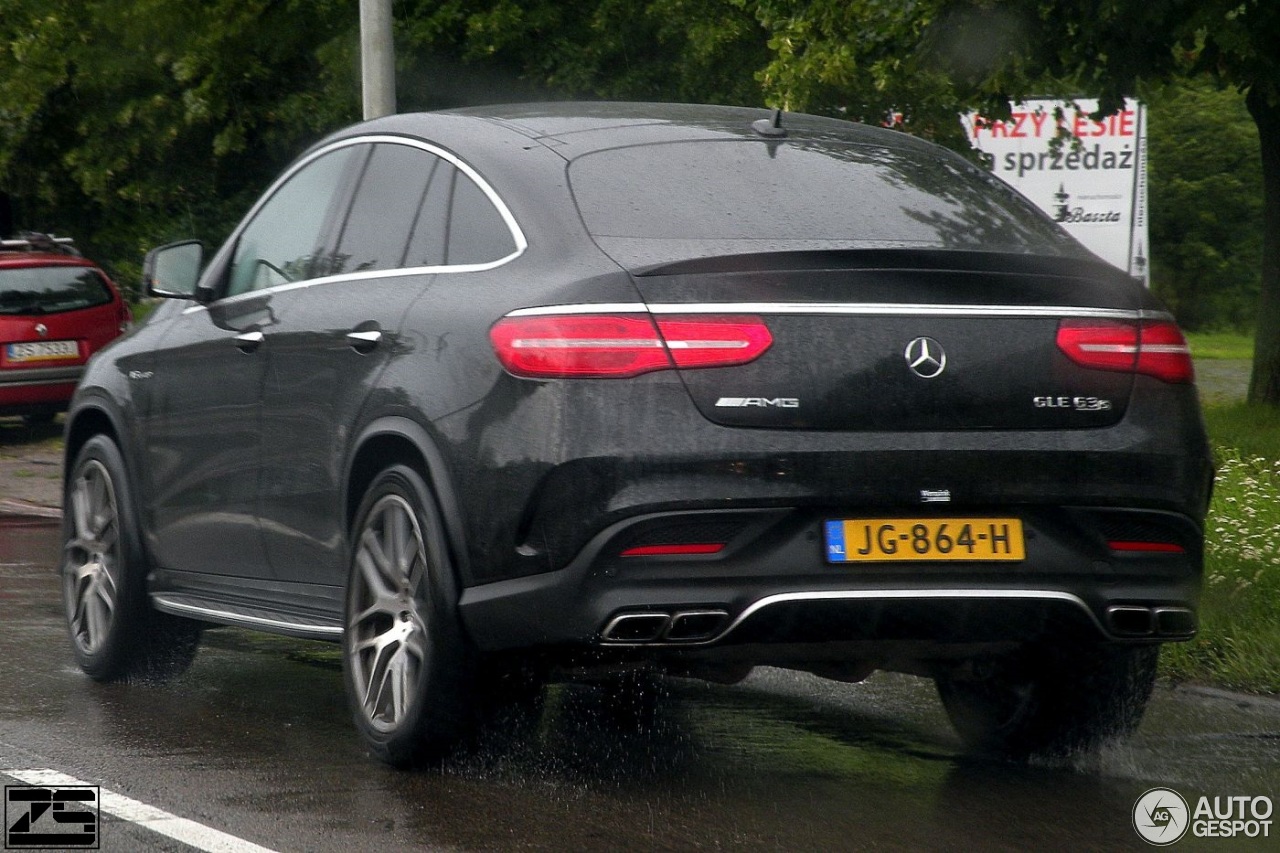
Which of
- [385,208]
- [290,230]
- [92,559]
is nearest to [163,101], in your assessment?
[92,559]

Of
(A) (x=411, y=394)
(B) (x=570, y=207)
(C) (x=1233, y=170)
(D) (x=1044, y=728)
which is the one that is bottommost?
(C) (x=1233, y=170)

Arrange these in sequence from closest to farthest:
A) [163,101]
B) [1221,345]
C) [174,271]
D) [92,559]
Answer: [174,271]
[92,559]
[163,101]
[1221,345]

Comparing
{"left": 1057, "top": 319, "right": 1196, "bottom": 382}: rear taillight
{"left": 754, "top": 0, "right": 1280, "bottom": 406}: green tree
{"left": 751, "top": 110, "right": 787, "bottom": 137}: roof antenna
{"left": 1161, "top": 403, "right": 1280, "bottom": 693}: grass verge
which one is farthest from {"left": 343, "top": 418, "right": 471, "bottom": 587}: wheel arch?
{"left": 754, "top": 0, "right": 1280, "bottom": 406}: green tree

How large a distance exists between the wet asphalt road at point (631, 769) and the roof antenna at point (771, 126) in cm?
172

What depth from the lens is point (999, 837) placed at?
5.03 m

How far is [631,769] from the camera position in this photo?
579cm

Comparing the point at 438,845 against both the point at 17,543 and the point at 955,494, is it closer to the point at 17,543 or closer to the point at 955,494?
the point at 955,494

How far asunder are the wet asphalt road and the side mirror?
4.29 feet

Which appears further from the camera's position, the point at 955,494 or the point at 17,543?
the point at 17,543

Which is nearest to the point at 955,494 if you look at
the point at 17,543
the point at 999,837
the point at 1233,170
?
the point at 999,837

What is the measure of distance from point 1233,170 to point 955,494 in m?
33.2

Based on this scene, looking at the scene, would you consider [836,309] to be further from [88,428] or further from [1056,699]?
[88,428]

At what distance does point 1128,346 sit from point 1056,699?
1.13 meters

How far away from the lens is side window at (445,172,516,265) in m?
5.50
